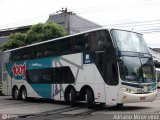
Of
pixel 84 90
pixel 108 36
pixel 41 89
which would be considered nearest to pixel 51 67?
pixel 41 89

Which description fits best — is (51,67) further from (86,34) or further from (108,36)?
(108,36)

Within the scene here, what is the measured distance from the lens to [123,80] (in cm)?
1680

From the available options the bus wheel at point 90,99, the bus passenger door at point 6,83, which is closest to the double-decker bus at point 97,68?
the bus wheel at point 90,99

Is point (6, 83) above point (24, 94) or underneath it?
above

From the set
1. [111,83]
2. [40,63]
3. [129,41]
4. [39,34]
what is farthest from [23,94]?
[39,34]

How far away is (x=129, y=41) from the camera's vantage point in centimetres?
1788

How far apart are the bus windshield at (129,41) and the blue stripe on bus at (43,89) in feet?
21.3

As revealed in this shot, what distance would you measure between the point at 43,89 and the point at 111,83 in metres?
7.10

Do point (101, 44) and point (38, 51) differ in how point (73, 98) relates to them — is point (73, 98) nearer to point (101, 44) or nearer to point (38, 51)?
point (101, 44)

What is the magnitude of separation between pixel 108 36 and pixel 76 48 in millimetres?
2809

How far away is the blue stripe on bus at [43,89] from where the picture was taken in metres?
22.6

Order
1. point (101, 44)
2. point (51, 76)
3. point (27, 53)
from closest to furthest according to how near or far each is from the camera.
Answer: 1. point (101, 44)
2. point (51, 76)
3. point (27, 53)

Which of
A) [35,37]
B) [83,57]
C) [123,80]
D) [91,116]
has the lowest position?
[91,116]

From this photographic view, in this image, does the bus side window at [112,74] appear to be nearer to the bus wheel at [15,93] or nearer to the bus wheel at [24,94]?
the bus wheel at [24,94]
